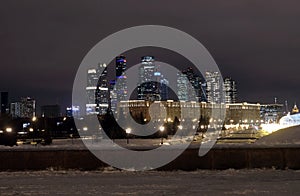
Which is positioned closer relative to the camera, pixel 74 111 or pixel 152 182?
pixel 152 182

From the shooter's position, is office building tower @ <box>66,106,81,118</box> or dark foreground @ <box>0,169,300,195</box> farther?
office building tower @ <box>66,106,81,118</box>

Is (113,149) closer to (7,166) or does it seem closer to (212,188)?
(7,166)

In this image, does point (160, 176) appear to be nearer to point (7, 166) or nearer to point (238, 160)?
point (238, 160)

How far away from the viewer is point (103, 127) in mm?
85625

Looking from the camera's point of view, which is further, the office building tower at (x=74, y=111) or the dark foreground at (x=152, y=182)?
the office building tower at (x=74, y=111)

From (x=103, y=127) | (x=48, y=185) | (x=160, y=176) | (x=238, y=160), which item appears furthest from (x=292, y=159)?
(x=103, y=127)

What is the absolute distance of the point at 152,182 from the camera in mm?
19562

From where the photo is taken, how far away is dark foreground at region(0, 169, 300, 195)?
1698 cm

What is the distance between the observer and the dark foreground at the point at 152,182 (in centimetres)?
1698

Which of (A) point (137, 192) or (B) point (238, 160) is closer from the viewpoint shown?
(A) point (137, 192)

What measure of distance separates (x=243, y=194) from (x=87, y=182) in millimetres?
6719

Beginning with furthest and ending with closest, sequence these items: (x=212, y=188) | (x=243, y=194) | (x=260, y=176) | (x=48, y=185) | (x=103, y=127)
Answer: (x=103, y=127) < (x=260, y=176) < (x=48, y=185) < (x=212, y=188) < (x=243, y=194)

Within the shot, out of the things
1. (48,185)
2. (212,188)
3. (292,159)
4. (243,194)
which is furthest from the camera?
(292,159)

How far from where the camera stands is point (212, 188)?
17.7 m
